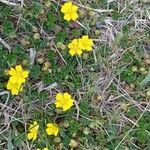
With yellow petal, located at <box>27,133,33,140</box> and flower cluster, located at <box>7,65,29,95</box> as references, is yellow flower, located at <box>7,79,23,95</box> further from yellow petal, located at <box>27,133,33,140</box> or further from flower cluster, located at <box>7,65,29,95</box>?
yellow petal, located at <box>27,133,33,140</box>

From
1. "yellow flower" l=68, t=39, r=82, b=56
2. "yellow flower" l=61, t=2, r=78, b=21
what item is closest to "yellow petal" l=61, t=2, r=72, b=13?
"yellow flower" l=61, t=2, r=78, b=21

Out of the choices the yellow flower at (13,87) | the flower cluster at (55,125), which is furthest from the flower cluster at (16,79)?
the flower cluster at (55,125)

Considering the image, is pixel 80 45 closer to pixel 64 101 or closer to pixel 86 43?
pixel 86 43

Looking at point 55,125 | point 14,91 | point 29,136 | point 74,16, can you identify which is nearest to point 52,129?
point 55,125

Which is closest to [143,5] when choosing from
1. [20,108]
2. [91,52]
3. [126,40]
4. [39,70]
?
[126,40]

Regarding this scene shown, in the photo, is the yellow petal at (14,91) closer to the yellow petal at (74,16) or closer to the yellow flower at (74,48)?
the yellow flower at (74,48)

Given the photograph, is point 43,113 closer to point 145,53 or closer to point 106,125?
point 106,125
